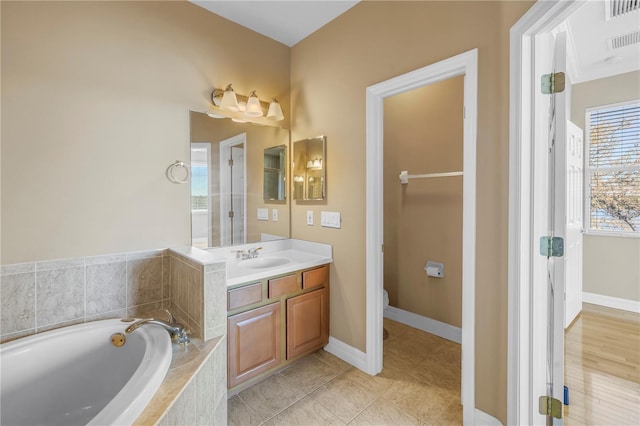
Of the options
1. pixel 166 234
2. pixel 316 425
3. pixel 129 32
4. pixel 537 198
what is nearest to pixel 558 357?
pixel 537 198

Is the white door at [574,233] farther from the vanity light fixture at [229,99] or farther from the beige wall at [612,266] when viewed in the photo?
the vanity light fixture at [229,99]

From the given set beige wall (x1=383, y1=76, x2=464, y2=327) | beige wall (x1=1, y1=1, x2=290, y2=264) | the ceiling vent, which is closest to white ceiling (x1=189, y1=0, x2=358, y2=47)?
beige wall (x1=1, y1=1, x2=290, y2=264)

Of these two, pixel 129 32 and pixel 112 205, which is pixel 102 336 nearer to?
pixel 112 205

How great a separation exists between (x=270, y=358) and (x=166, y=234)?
3.77 ft

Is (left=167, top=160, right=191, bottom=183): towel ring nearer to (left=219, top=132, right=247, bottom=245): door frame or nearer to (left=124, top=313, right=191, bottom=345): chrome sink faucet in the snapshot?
(left=219, top=132, right=247, bottom=245): door frame

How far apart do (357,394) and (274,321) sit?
2.42ft

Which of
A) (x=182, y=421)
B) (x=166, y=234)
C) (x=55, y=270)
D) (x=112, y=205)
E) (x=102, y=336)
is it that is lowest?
(x=182, y=421)

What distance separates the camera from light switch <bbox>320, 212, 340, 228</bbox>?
226 centimetres

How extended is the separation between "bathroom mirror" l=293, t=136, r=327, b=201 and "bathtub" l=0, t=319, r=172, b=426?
4.93 feet

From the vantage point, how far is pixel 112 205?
5.64 feet

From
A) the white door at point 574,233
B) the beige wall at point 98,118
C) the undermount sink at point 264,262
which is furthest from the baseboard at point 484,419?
the beige wall at point 98,118

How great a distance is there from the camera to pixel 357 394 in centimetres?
182

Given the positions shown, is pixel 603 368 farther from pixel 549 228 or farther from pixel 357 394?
pixel 357 394

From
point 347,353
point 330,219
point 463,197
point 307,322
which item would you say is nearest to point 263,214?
point 330,219
